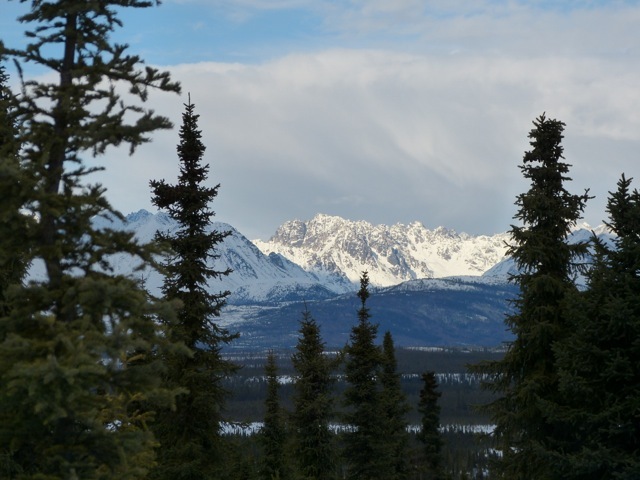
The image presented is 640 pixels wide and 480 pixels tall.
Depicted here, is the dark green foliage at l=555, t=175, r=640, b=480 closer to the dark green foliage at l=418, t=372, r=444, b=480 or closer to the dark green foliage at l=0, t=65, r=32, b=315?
the dark green foliage at l=0, t=65, r=32, b=315

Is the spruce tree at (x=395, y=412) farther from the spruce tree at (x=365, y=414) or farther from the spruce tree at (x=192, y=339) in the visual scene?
the spruce tree at (x=192, y=339)

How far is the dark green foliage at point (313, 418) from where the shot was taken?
3703cm

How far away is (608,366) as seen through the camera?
18078mm

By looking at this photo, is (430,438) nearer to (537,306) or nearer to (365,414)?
(365,414)

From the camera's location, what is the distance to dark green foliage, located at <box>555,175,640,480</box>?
56.9 feet

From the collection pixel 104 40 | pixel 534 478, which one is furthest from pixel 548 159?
pixel 104 40

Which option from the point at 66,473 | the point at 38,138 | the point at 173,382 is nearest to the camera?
→ the point at 66,473

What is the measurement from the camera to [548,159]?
25.3m

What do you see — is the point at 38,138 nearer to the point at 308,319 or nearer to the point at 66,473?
the point at 66,473

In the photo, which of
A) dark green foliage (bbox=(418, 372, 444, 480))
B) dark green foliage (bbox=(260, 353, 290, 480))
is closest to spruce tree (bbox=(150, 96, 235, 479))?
dark green foliage (bbox=(260, 353, 290, 480))

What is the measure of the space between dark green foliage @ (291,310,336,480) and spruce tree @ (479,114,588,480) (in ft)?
43.2

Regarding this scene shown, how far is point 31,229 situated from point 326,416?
27847mm

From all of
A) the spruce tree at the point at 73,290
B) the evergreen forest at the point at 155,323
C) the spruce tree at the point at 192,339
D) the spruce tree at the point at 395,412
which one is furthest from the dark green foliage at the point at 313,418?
the spruce tree at the point at 73,290

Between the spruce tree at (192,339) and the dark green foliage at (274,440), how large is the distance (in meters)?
17.6
